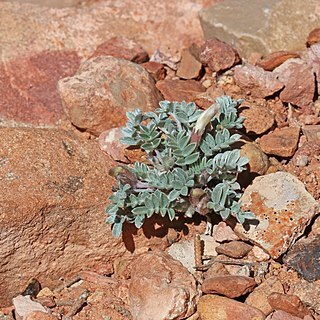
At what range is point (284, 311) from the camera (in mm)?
3492

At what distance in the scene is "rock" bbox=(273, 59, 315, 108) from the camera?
450 cm

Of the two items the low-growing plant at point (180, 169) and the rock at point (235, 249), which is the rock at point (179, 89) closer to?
the low-growing plant at point (180, 169)

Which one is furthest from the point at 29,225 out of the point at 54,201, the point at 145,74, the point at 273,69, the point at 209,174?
the point at 273,69

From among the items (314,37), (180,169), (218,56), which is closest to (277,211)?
(180,169)

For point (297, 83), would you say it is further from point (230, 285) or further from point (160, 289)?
point (160, 289)

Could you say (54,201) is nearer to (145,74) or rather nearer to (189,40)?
(145,74)

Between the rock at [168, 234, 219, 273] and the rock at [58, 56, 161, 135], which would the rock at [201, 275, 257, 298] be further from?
the rock at [58, 56, 161, 135]

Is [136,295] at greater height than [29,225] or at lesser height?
lesser

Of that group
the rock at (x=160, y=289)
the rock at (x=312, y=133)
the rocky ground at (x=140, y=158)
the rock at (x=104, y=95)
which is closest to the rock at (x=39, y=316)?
the rocky ground at (x=140, y=158)

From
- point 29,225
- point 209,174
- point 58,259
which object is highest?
point 209,174

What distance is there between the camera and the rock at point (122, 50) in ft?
16.1

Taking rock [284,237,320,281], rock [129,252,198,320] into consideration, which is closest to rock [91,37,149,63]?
rock [129,252,198,320]

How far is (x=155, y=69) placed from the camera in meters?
4.87

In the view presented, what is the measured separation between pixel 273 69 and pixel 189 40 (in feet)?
2.85
